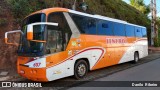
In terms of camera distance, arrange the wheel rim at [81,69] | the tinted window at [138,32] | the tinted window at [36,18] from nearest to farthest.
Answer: the tinted window at [36,18] < the wheel rim at [81,69] < the tinted window at [138,32]

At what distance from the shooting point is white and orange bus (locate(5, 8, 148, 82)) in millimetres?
→ 8008

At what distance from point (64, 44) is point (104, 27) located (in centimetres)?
347

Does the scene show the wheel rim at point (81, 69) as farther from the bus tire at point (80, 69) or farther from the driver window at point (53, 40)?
the driver window at point (53, 40)

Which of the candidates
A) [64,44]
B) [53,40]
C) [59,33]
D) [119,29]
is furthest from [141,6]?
[53,40]

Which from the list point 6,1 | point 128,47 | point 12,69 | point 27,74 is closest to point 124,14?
point 128,47

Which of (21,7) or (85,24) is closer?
(85,24)

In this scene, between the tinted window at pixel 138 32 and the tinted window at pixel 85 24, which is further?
the tinted window at pixel 138 32

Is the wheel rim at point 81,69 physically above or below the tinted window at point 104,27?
below

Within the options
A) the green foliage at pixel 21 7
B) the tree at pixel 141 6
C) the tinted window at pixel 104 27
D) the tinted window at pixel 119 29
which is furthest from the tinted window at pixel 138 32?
the tree at pixel 141 6

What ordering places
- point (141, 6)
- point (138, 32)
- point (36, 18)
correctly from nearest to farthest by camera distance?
point (36, 18), point (138, 32), point (141, 6)

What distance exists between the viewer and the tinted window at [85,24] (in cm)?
978

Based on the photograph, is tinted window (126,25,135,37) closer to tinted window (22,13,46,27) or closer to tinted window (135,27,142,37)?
tinted window (135,27,142,37)

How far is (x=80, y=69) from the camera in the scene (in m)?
9.73

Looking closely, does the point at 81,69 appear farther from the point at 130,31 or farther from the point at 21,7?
the point at 130,31
